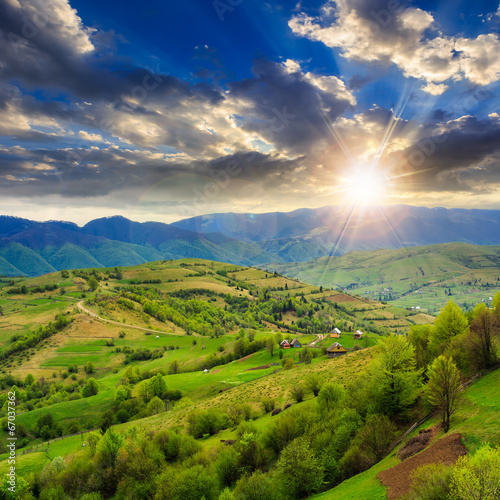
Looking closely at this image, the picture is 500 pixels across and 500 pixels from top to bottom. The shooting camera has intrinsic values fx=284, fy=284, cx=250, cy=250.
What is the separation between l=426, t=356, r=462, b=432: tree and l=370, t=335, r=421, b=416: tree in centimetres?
628

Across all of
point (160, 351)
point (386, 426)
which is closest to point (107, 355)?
point (160, 351)

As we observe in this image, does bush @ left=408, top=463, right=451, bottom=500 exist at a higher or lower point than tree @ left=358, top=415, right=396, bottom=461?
higher

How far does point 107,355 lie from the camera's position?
521 ft

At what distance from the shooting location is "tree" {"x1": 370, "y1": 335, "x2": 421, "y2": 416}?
1439 inches

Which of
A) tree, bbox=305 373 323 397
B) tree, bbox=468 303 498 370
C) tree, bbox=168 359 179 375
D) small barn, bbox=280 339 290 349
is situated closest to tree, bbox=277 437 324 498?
tree, bbox=468 303 498 370

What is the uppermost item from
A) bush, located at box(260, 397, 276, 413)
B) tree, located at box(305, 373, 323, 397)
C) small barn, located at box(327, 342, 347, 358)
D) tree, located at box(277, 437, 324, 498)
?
tree, located at box(277, 437, 324, 498)

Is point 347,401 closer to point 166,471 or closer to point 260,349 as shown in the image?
point 166,471

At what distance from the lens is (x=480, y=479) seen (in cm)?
1622

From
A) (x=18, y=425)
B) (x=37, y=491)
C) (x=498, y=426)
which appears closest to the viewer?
(x=498, y=426)

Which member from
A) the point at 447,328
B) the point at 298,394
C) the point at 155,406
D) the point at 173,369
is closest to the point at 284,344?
the point at 173,369

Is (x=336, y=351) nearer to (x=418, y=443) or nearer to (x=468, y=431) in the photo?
(x=418, y=443)

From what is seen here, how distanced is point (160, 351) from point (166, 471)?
132085 mm

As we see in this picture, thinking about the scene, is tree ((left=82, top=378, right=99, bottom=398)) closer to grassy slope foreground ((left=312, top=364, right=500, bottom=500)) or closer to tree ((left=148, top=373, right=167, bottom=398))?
tree ((left=148, top=373, right=167, bottom=398))

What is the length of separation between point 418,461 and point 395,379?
12612 millimetres
